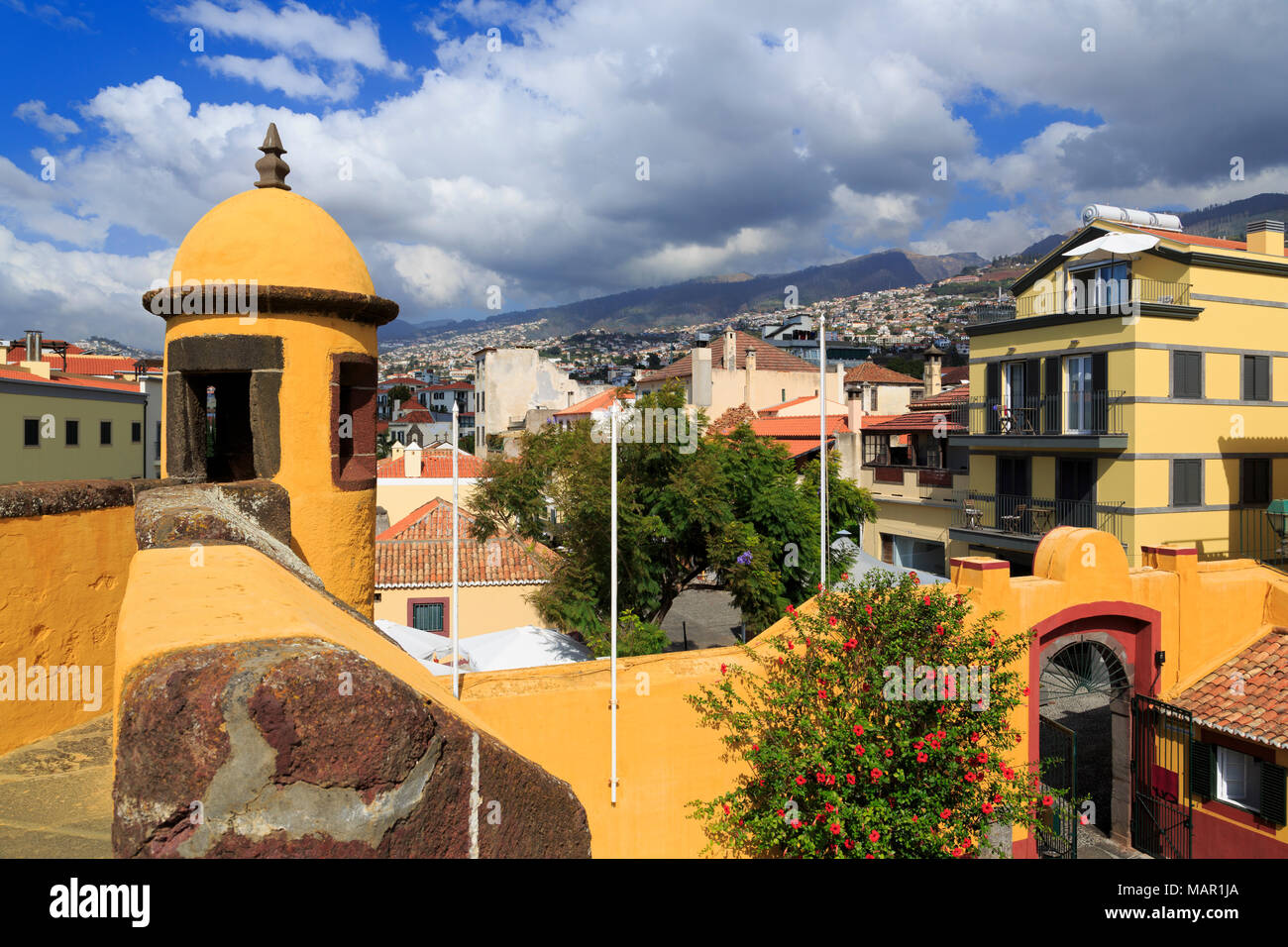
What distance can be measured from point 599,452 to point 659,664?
8927 mm

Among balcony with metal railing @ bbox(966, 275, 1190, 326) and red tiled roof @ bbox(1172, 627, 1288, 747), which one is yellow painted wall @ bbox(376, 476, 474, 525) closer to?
balcony with metal railing @ bbox(966, 275, 1190, 326)

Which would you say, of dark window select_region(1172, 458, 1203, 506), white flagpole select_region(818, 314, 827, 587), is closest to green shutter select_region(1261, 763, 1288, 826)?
white flagpole select_region(818, 314, 827, 587)

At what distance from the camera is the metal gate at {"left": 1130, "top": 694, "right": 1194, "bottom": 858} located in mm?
13281

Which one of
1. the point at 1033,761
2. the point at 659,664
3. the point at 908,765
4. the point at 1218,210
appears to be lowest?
the point at 1033,761

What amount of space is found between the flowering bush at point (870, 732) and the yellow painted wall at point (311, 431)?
13.0 ft

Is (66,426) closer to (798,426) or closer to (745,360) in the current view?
(798,426)

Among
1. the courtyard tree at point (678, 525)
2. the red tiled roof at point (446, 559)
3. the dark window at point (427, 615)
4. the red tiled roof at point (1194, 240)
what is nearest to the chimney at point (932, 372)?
the red tiled roof at point (1194, 240)

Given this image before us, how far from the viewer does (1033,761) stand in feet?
36.4

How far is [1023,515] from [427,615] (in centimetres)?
1865

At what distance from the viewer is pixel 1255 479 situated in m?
25.0

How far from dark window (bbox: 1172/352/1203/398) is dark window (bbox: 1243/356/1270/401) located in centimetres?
201
